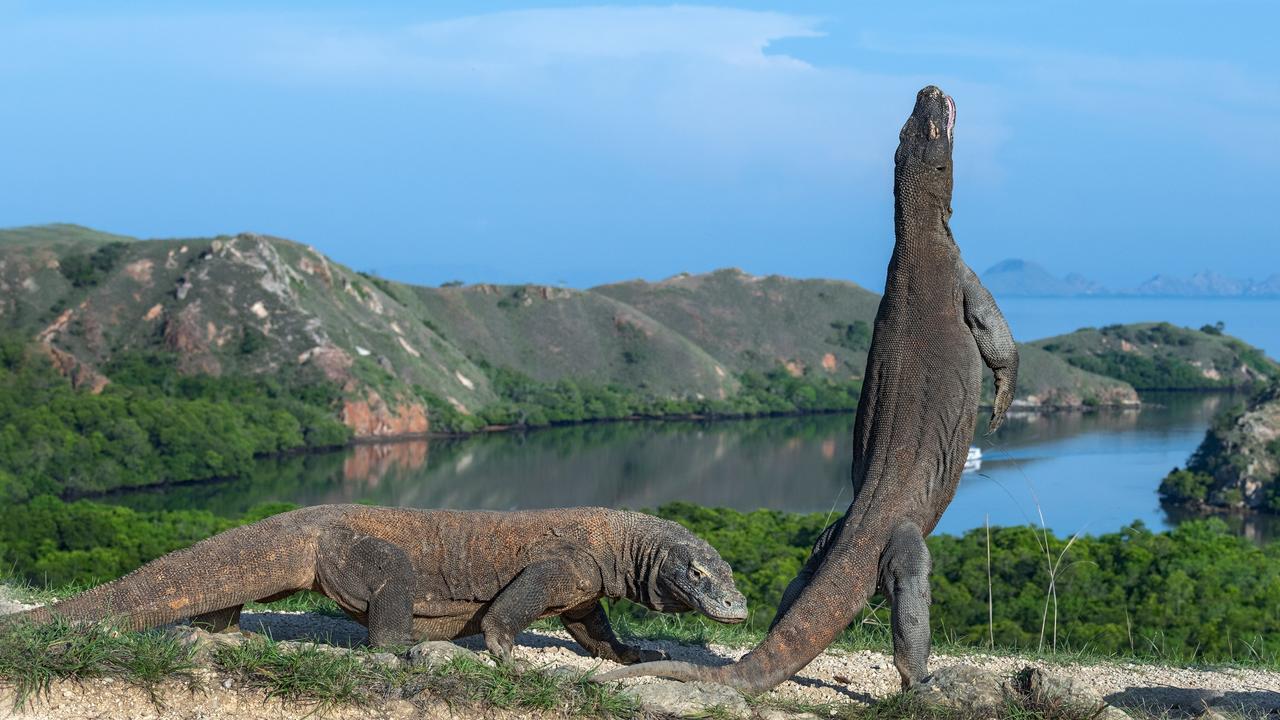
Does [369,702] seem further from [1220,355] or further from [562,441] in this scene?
[1220,355]

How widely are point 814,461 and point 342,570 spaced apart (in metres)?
79.6

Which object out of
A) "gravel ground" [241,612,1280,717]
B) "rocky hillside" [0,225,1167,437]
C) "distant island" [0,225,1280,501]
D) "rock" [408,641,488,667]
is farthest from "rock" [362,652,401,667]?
"rocky hillside" [0,225,1167,437]

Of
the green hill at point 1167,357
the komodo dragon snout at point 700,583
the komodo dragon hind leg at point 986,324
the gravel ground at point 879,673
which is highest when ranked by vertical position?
the komodo dragon hind leg at point 986,324

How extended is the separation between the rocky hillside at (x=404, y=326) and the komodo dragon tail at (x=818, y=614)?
3293 inches

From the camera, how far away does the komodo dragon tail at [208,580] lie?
8.61 m

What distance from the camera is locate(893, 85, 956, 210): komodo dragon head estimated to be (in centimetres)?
931

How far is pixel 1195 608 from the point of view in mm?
22156

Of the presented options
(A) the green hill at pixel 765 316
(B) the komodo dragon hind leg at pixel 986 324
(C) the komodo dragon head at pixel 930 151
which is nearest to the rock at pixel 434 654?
(B) the komodo dragon hind leg at pixel 986 324

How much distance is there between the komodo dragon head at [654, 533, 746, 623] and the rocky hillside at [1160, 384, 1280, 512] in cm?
6387

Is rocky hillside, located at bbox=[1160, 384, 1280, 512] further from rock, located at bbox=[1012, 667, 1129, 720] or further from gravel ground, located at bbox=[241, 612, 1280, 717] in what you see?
rock, located at bbox=[1012, 667, 1129, 720]


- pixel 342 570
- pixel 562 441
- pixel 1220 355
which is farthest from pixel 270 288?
pixel 1220 355

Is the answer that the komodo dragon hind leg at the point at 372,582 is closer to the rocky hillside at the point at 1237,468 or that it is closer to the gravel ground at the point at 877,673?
the gravel ground at the point at 877,673

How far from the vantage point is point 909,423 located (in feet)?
30.3

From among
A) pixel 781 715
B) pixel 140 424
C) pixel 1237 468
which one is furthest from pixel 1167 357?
pixel 781 715
